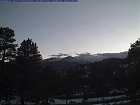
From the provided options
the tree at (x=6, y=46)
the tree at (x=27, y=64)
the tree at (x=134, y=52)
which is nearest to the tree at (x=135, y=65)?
the tree at (x=134, y=52)

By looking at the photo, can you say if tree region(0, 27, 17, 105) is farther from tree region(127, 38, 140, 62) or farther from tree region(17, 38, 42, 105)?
tree region(127, 38, 140, 62)

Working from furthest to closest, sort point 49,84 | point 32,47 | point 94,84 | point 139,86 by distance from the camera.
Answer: point 94,84 → point 49,84 → point 32,47 → point 139,86

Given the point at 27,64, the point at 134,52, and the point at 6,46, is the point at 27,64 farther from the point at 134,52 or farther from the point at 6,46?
the point at 134,52

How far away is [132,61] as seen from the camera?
51.8 feet

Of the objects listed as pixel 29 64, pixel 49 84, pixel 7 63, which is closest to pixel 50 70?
pixel 49 84

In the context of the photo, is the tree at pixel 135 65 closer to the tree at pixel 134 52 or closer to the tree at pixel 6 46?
the tree at pixel 134 52

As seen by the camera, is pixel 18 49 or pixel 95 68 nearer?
pixel 18 49

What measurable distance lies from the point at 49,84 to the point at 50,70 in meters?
2.01

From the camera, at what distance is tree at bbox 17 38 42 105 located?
18438 mm

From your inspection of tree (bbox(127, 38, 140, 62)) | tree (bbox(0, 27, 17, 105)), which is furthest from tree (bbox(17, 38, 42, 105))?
tree (bbox(127, 38, 140, 62))

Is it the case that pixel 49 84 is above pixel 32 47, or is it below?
below

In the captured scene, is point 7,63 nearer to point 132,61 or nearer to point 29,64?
point 29,64

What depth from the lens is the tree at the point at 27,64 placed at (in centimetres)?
1844

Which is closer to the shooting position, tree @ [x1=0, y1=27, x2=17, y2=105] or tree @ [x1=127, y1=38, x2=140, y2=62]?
tree @ [x1=127, y1=38, x2=140, y2=62]
